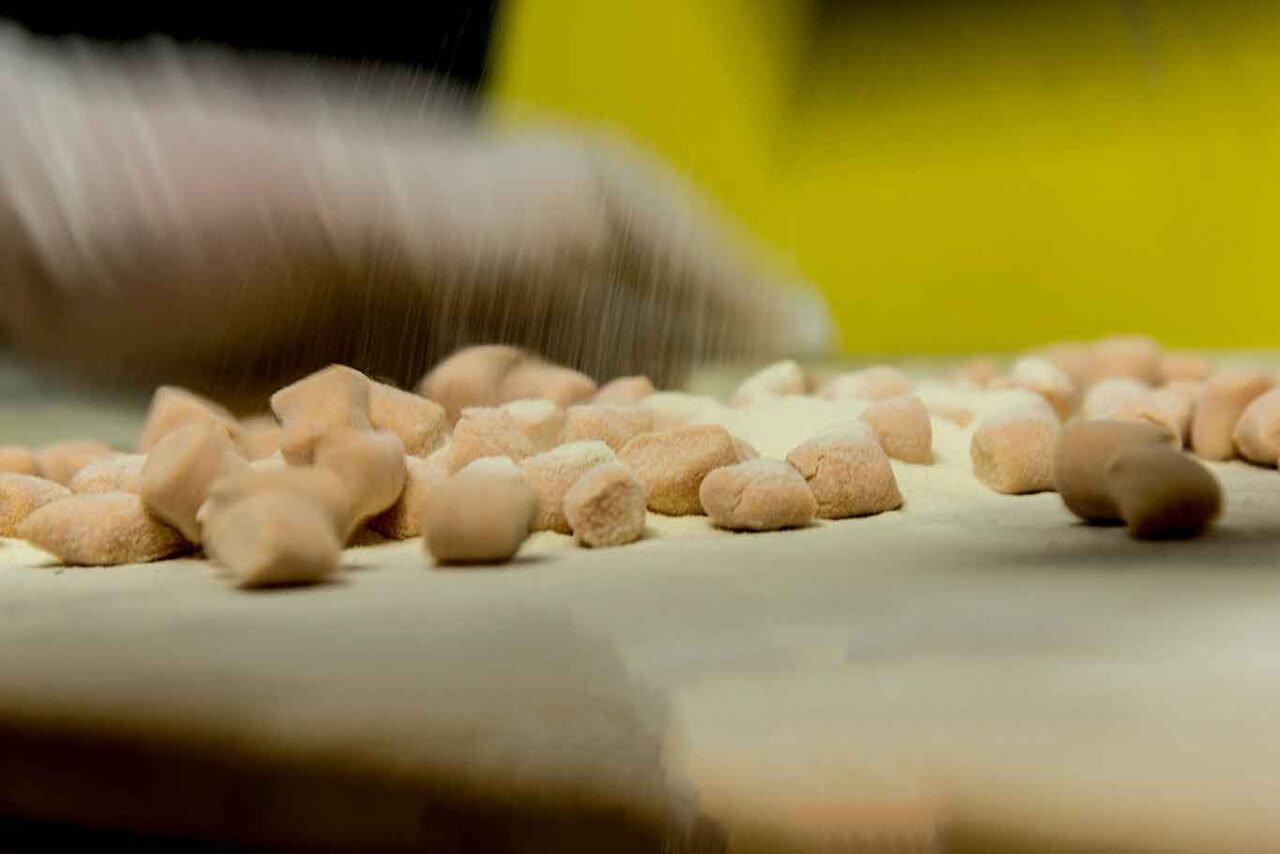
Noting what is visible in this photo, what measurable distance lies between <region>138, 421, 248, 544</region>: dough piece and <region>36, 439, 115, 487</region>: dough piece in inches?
8.1

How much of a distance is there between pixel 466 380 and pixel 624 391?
0.37 ft

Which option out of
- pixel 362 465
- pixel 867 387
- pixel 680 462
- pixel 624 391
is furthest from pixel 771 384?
pixel 362 465

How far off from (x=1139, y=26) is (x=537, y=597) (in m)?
1.41

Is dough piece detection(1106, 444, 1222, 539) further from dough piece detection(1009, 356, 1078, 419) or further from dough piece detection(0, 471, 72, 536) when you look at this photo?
dough piece detection(0, 471, 72, 536)

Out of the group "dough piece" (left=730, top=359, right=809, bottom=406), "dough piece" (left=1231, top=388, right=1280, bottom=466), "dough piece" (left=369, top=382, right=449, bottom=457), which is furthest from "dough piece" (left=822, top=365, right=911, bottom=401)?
"dough piece" (left=369, top=382, right=449, bottom=457)

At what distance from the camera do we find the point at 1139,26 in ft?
5.25

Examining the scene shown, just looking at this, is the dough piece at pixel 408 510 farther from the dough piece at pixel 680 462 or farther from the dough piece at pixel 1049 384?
the dough piece at pixel 1049 384

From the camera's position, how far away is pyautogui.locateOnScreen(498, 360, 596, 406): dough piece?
85 centimetres

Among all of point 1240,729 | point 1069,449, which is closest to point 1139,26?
point 1069,449

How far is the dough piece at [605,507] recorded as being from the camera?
587 mm

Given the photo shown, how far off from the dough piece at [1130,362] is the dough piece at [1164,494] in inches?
23.3

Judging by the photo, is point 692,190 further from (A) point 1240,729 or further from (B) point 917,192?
(A) point 1240,729

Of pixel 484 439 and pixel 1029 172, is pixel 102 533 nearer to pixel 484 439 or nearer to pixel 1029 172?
pixel 484 439

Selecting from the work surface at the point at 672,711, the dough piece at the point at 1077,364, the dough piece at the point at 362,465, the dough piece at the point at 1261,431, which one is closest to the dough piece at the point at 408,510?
the dough piece at the point at 362,465
